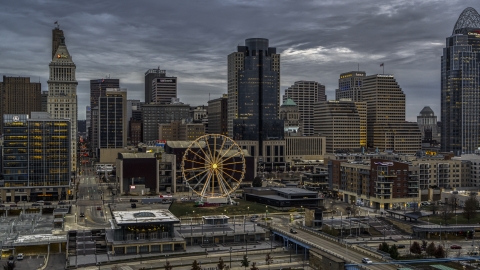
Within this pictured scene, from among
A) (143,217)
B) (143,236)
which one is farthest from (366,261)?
(143,217)

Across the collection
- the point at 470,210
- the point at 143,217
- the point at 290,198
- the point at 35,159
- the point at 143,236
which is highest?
the point at 35,159

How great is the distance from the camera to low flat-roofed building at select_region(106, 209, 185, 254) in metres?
81.2

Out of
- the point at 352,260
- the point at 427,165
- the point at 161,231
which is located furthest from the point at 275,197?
the point at 352,260

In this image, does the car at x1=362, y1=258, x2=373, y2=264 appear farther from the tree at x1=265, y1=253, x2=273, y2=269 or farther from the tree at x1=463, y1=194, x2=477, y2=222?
the tree at x1=463, y1=194, x2=477, y2=222

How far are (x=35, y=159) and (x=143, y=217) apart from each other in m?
59.1

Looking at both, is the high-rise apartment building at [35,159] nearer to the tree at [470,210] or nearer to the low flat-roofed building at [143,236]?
the low flat-roofed building at [143,236]

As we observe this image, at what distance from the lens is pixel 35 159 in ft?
445

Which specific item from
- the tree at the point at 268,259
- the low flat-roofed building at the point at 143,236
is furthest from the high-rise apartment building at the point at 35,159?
the tree at the point at 268,259

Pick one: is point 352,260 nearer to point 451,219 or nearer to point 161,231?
point 161,231

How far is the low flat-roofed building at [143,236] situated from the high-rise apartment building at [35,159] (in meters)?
56.8

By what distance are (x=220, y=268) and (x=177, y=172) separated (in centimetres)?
9179

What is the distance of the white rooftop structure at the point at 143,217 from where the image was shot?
83938 mm

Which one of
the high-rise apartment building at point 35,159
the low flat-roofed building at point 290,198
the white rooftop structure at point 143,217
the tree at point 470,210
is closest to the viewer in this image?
the white rooftop structure at point 143,217

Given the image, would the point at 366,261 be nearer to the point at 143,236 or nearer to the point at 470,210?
the point at 143,236
